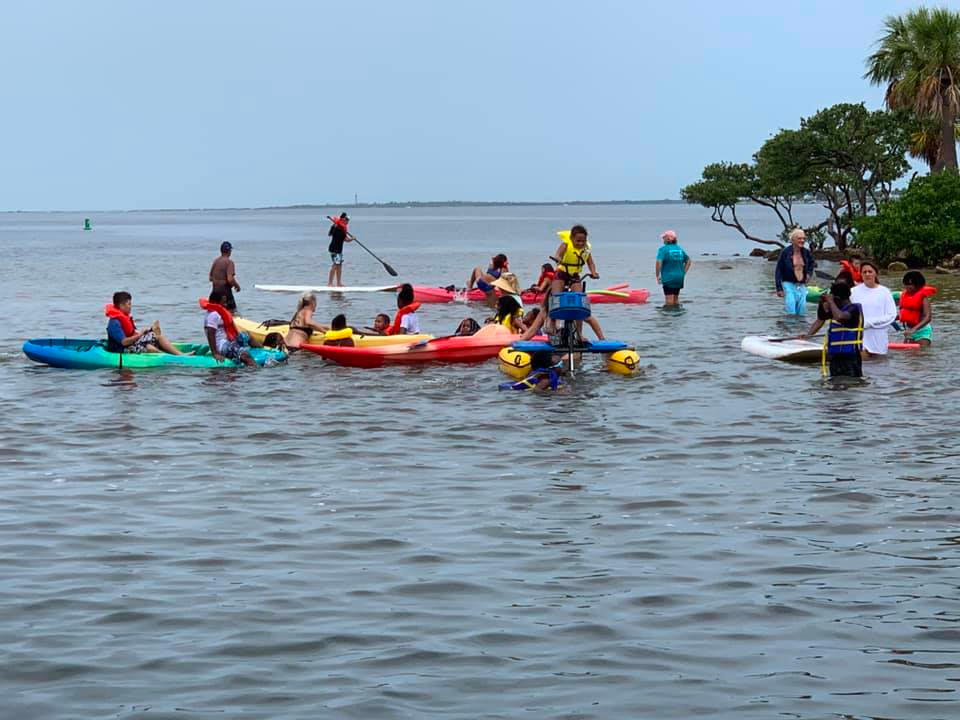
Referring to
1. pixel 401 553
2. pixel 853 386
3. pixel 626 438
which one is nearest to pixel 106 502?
pixel 401 553

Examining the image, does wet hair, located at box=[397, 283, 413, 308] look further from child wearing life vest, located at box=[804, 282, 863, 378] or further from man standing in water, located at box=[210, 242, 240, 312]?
man standing in water, located at box=[210, 242, 240, 312]

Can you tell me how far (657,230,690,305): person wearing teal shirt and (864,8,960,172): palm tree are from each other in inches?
728

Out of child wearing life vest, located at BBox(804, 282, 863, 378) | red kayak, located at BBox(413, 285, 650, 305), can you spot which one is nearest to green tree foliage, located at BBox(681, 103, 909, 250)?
red kayak, located at BBox(413, 285, 650, 305)

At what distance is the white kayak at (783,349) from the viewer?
1903 cm

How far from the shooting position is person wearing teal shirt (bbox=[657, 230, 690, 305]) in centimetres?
2980

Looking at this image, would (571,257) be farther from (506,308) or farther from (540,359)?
(506,308)

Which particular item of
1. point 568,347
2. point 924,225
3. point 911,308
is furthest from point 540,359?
point 924,225

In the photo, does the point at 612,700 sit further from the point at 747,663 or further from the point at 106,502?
the point at 106,502

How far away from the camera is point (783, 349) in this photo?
19594mm

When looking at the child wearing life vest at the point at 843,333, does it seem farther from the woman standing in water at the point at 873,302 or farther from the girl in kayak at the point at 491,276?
the girl in kayak at the point at 491,276

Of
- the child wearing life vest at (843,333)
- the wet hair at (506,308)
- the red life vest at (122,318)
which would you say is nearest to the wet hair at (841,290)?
the child wearing life vest at (843,333)

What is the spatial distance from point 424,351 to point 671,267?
477 inches

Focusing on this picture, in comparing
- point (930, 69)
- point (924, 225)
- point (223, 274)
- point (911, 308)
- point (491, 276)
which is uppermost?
point (930, 69)

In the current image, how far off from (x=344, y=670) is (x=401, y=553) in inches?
89.7
